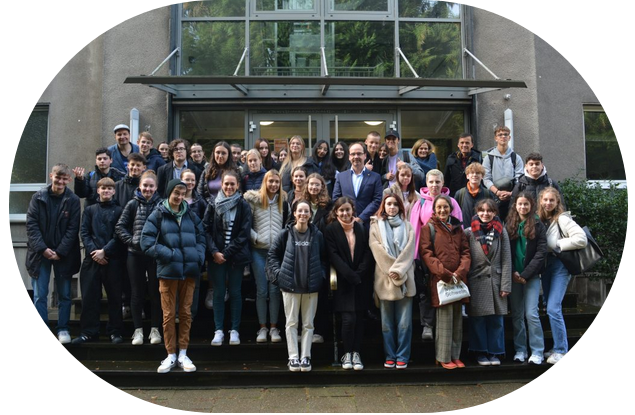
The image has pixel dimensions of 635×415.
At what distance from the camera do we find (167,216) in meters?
5.50

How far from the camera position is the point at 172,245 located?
5.41 metres

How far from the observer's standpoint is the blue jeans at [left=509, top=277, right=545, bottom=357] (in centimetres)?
575

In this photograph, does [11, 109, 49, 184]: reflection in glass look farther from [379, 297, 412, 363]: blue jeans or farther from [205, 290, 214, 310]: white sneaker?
[379, 297, 412, 363]: blue jeans

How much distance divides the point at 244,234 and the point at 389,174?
6.75 feet

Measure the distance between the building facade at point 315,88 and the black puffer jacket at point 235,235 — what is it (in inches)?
133

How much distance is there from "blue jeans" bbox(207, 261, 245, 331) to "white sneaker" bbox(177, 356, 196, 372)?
532 millimetres

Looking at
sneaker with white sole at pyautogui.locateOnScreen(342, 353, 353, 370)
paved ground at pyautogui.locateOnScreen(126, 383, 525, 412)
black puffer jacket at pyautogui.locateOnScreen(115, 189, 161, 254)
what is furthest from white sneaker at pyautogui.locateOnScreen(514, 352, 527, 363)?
black puffer jacket at pyautogui.locateOnScreen(115, 189, 161, 254)

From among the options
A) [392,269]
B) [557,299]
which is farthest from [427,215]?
[557,299]

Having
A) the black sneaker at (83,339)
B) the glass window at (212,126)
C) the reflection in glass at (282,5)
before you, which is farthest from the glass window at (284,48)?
the black sneaker at (83,339)

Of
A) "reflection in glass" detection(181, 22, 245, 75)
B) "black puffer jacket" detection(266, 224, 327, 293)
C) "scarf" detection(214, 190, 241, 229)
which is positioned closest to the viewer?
"black puffer jacket" detection(266, 224, 327, 293)

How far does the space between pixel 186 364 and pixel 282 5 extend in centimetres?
644

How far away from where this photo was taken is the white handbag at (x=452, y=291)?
5469 millimetres

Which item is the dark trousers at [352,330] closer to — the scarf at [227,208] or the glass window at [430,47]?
the scarf at [227,208]

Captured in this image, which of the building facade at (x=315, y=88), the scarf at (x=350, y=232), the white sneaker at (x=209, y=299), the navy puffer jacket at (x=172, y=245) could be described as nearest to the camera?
the navy puffer jacket at (x=172, y=245)
